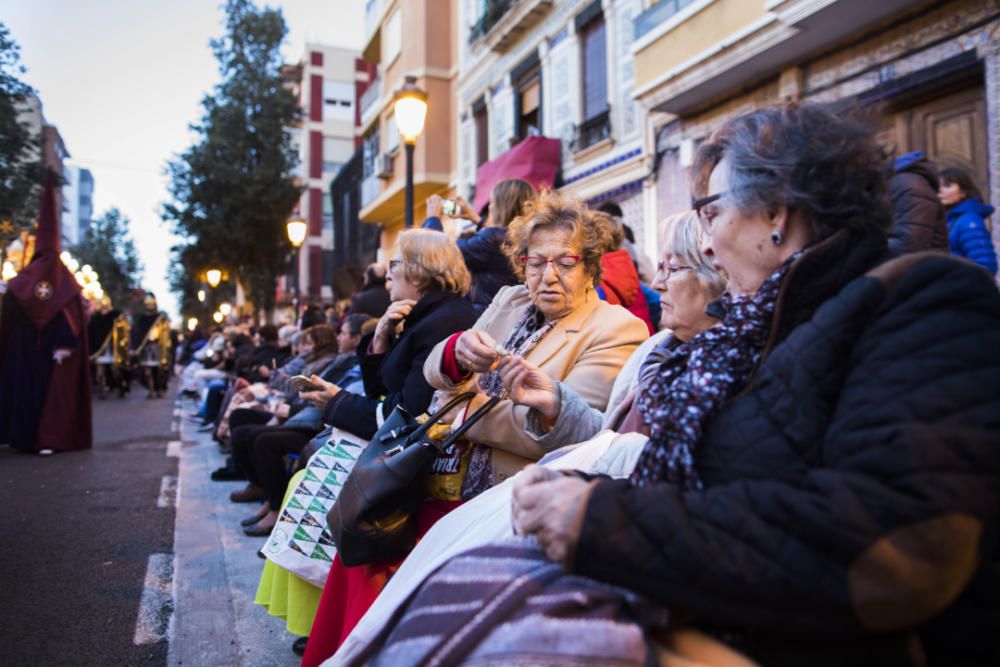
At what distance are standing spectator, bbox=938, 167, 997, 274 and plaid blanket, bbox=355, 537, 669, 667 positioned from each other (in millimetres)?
3743

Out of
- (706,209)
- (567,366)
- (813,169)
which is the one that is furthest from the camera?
(567,366)

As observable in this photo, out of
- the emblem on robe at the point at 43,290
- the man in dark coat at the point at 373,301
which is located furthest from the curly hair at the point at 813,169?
the emblem on robe at the point at 43,290

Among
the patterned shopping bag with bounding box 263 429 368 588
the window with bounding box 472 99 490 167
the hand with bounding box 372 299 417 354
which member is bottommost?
the patterned shopping bag with bounding box 263 429 368 588

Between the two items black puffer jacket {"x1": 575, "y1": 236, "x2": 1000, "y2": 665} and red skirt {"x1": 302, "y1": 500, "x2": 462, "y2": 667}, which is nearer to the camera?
black puffer jacket {"x1": 575, "y1": 236, "x2": 1000, "y2": 665}

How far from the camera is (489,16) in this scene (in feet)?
53.7

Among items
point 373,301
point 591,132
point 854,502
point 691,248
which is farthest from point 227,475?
point 591,132

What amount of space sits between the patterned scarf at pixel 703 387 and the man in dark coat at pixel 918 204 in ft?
6.93

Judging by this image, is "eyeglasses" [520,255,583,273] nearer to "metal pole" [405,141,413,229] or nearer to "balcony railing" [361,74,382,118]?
"metal pole" [405,141,413,229]

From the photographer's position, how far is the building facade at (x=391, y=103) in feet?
64.8

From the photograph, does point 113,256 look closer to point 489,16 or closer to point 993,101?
point 489,16

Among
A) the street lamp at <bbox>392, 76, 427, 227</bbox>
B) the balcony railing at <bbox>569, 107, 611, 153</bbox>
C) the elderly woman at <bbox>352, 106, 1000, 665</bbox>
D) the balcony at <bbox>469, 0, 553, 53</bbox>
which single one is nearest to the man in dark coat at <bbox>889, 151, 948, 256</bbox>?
the elderly woman at <bbox>352, 106, 1000, 665</bbox>

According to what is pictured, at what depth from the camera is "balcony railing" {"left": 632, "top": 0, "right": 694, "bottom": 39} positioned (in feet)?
31.3

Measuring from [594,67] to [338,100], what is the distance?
31971mm

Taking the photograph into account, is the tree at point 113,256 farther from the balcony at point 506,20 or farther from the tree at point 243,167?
the balcony at point 506,20
